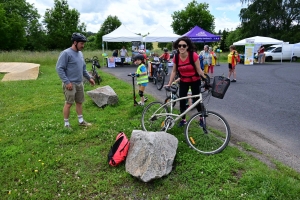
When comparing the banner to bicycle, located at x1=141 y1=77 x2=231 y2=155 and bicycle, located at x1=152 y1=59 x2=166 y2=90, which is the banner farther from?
bicycle, located at x1=141 y1=77 x2=231 y2=155

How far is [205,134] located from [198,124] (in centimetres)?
21

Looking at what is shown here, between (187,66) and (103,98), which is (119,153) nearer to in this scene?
(187,66)

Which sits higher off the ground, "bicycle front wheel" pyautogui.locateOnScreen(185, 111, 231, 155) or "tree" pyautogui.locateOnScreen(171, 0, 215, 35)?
"tree" pyautogui.locateOnScreen(171, 0, 215, 35)

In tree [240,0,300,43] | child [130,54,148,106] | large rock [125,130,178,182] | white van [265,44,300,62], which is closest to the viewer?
large rock [125,130,178,182]

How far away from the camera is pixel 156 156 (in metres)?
3.16

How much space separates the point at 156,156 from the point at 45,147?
2.25 m

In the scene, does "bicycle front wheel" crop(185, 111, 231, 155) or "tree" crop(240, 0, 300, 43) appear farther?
"tree" crop(240, 0, 300, 43)

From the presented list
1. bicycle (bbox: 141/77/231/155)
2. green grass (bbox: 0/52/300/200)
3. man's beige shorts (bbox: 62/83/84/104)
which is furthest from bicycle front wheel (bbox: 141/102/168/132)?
man's beige shorts (bbox: 62/83/84/104)

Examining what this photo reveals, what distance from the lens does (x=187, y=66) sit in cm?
432

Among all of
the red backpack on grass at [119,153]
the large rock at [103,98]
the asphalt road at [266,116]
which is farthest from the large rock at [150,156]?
the large rock at [103,98]

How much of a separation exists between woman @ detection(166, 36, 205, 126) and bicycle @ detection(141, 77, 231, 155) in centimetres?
36

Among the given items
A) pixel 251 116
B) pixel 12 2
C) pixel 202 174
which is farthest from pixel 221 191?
pixel 12 2

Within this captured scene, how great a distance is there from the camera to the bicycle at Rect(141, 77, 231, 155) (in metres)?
3.83

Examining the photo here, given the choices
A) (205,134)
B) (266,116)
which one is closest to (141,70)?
(205,134)
